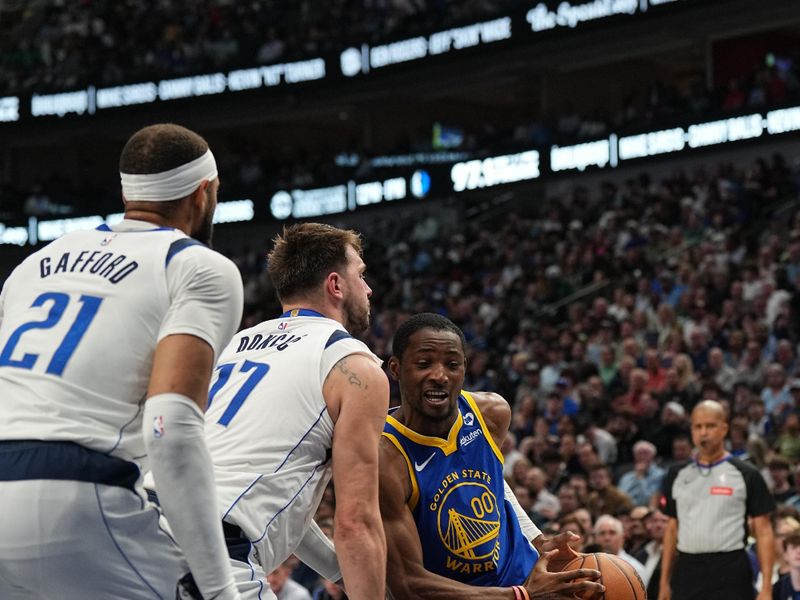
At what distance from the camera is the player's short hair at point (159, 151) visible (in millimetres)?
3041

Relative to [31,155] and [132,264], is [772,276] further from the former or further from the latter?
[31,155]

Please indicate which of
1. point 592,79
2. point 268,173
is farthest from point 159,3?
point 592,79

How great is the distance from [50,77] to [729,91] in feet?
55.7

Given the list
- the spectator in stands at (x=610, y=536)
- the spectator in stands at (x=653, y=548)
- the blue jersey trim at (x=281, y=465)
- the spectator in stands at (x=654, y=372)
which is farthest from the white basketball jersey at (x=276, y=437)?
the spectator in stands at (x=654, y=372)

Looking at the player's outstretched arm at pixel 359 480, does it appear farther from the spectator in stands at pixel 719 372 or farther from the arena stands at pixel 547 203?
the spectator in stands at pixel 719 372

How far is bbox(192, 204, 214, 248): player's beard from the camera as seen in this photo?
10.4ft

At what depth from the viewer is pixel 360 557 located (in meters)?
3.54

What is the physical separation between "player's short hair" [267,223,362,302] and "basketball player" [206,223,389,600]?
19 centimetres

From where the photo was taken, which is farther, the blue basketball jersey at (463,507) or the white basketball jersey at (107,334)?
the blue basketball jersey at (463,507)

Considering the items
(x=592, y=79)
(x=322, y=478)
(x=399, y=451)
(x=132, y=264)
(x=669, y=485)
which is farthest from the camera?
(x=592, y=79)

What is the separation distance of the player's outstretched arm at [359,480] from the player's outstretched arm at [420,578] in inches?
23.2

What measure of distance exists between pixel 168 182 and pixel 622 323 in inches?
508

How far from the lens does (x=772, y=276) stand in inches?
593

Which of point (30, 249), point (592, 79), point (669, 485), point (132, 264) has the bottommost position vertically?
point (669, 485)
